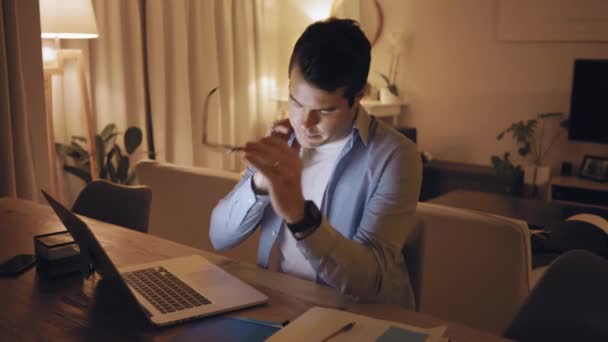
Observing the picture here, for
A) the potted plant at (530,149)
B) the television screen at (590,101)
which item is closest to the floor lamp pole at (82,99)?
the potted plant at (530,149)

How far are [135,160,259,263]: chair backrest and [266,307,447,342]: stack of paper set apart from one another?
46.7 inches

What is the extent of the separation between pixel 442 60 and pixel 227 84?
5.73ft

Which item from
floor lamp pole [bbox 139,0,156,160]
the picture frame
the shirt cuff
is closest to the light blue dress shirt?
the shirt cuff

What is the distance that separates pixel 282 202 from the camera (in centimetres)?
108

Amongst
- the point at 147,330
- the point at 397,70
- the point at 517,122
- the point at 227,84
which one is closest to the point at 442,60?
the point at 397,70

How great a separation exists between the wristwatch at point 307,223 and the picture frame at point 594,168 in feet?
11.7

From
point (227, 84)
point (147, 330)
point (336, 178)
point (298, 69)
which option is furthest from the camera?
point (227, 84)

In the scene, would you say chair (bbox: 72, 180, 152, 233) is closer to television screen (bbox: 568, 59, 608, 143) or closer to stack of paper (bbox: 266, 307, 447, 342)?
stack of paper (bbox: 266, 307, 447, 342)

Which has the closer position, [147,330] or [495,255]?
[147,330]

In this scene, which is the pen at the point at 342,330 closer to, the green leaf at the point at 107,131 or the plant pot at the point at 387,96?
the green leaf at the point at 107,131

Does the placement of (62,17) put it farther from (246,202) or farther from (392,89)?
(392,89)

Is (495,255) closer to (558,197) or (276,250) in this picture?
(276,250)

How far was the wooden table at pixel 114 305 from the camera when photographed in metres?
0.99

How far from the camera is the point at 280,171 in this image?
108 centimetres
